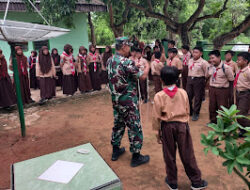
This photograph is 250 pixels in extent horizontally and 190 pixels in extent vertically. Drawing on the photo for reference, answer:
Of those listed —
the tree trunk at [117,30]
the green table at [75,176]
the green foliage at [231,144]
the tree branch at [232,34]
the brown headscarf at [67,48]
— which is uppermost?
the tree trunk at [117,30]

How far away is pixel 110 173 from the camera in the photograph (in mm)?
1966

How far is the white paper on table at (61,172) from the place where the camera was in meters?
1.90

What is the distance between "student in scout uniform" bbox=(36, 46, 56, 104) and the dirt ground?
20.1 inches

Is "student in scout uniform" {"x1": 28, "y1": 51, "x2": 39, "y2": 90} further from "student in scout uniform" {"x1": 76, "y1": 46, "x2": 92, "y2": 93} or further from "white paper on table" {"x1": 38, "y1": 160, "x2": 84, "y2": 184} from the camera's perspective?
"white paper on table" {"x1": 38, "y1": 160, "x2": 84, "y2": 184}

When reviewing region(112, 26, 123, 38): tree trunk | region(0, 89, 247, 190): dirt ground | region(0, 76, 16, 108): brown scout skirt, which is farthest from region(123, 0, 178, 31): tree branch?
region(0, 76, 16, 108): brown scout skirt

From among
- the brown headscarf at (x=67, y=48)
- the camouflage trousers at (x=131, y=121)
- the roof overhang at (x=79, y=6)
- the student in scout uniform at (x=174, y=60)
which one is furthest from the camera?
the roof overhang at (x=79, y=6)

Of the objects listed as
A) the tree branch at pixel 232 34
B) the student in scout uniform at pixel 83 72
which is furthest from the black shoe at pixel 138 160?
the tree branch at pixel 232 34

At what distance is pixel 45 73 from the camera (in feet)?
24.1

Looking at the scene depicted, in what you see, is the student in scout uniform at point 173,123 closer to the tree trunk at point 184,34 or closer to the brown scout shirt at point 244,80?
the brown scout shirt at point 244,80

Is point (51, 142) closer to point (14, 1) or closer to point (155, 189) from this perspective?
point (155, 189)

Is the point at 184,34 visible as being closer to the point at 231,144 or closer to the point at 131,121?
the point at 131,121

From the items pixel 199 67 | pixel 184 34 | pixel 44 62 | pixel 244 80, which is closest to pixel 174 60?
pixel 199 67

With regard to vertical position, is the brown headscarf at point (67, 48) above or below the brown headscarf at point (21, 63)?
above

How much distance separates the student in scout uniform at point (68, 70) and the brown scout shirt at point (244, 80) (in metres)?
5.29
